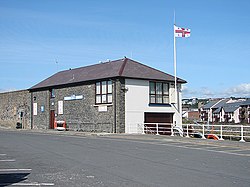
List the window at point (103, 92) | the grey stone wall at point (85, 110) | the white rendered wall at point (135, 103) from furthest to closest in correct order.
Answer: the window at point (103, 92) < the white rendered wall at point (135, 103) < the grey stone wall at point (85, 110)

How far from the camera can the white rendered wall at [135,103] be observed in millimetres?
35531

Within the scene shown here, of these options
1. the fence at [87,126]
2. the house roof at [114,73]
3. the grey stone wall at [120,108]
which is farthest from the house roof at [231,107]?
the grey stone wall at [120,108]

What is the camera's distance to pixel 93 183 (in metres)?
9.88

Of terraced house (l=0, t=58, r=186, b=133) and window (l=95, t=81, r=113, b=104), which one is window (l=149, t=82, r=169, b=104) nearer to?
terraced house (l=0, t=58, r=186, b=133)

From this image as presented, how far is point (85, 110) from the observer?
1542 inches

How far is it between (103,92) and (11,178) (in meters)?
26.3

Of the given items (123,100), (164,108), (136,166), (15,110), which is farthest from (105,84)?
(136,166)

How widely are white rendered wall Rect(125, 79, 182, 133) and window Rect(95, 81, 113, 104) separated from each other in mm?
1719

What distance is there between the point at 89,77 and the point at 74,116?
4.53 metres

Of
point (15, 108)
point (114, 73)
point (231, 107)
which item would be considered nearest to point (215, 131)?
point (114, 73)

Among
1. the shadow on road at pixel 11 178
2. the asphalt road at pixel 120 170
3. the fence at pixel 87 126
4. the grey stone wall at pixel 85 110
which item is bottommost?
the shadow on road at pixel 11 178

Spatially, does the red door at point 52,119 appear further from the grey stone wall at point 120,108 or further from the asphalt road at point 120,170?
the asphalt road at point 120,170

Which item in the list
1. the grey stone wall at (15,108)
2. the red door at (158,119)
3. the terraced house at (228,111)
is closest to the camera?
the red door at (158,119)

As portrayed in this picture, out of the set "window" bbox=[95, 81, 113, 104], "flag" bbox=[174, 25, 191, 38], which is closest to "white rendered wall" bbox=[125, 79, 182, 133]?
"window" bbox=[95, 81, 113, 104]
